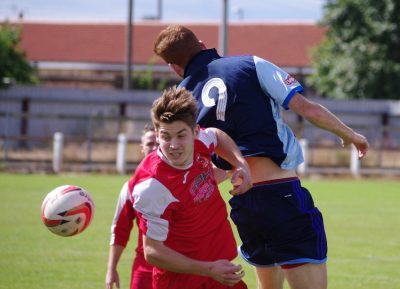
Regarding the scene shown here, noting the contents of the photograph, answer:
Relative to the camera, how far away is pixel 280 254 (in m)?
5.53

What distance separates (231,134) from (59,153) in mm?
21497

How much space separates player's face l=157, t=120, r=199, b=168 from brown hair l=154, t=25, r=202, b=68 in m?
0.90

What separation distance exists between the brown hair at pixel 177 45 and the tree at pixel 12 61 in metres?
34.3

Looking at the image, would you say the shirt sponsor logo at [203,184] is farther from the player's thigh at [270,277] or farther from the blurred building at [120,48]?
the blurred building at [120,48]

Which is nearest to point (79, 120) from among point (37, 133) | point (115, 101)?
point (37, 133)

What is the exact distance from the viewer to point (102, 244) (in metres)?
12.1

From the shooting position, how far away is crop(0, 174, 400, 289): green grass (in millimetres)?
9328

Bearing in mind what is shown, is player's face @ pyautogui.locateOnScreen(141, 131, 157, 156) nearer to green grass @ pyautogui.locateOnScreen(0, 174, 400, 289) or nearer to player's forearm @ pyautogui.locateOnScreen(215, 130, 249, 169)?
player's forearm @ pyautogui.locateOnScreen(215, 130, 249, 169)

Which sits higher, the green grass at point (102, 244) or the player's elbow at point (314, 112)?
the player's elbow at point (314, 112)

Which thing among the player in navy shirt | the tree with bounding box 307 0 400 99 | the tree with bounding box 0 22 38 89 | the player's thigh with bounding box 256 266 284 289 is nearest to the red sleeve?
the player in navy shirt

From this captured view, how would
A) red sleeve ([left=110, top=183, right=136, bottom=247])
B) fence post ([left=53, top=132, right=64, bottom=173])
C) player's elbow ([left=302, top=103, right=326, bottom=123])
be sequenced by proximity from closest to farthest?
player's elbow ([left=302, top=103, right=326, bottom=123]), red sleeve ([left=110, top=183, right=136, bottom=247]), fence post ([left=53, top=132, right=64, bottom=173])

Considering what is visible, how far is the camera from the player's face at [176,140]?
4.61 meters

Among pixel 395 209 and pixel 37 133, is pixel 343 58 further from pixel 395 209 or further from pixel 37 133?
pixel 395 209

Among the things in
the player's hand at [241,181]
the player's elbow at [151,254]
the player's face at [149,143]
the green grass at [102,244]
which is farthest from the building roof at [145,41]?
the player's elbow at [151,254]
